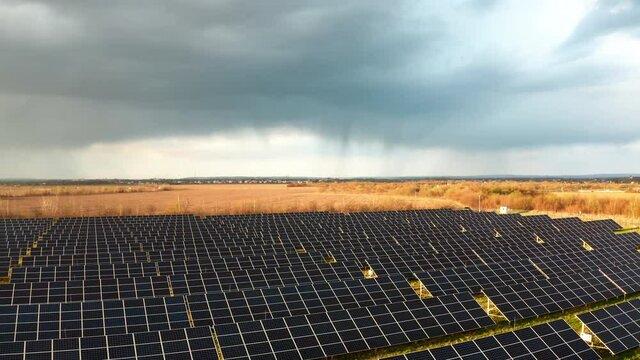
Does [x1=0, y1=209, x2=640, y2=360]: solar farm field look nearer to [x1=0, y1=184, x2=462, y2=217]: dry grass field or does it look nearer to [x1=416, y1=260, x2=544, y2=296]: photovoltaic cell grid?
[x1=416, y1=260, x2=544, y2=296]: photovoltaic cell grid

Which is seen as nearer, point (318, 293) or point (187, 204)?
point (318, 293)

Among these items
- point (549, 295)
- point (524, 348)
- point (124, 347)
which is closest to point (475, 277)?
point (549, 295)

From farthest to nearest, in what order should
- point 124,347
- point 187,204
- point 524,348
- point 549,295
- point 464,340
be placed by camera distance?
point 187,204
point 549,295
point 464,340
point 524,348
point 124,347

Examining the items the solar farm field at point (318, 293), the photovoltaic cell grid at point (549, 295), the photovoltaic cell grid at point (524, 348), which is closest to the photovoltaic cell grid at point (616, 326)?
the solar farm field at point (318, 293)

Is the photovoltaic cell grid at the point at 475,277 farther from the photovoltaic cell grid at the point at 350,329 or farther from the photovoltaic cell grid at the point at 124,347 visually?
the photovoltaic cell grid at the point at 124,347

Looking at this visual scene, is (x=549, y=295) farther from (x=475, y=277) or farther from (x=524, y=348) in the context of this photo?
(x=524, y=348)

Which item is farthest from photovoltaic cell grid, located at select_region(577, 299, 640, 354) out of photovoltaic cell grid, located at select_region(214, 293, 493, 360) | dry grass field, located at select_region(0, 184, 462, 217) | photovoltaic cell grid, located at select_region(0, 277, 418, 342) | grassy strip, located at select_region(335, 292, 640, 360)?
dry grass field, located at select_region(0, 184, 462, 217)

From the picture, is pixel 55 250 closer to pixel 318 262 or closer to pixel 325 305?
pixel 318 262
